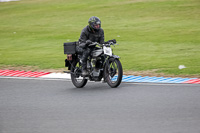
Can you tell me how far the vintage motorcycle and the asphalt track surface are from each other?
0.22m

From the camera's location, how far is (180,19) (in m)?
29.9

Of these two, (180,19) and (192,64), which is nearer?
(192,64)

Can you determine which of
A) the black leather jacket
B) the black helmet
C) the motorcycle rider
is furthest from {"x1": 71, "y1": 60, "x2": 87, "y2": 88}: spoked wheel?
the black helmet

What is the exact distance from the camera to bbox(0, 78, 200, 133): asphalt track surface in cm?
735

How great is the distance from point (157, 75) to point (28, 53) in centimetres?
798

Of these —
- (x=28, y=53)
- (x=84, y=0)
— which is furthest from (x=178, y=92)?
(x=84, y=0)

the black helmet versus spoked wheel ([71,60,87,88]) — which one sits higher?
the black helmet

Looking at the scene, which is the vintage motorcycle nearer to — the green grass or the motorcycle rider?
the motorcycle rider

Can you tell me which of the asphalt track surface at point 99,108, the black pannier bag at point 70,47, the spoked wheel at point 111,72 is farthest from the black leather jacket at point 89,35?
the asphalt track surface at point 99,108

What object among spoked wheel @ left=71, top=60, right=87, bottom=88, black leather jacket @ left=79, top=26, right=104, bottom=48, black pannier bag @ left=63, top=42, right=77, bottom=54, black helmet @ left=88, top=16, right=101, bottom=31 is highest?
black helmet @ left=88, top=16, right=101, bottom=31

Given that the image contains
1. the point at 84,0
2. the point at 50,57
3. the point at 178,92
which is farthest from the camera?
the point at 84,0

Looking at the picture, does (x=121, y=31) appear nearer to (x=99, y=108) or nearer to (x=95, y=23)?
(x=95, y=23)

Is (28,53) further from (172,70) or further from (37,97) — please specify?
(37,97)

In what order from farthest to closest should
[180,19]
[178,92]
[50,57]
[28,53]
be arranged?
1. [180,19]
2. [28,53]
3. [50,57]
4. [178,92]
